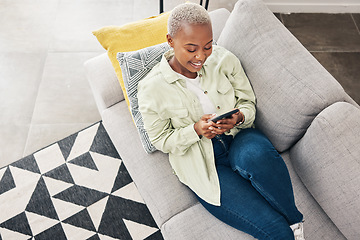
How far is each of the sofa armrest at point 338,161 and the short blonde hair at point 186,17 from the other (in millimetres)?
570

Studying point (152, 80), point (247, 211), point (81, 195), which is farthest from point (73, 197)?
point (247, 211)

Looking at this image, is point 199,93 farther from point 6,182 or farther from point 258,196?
point 6,182

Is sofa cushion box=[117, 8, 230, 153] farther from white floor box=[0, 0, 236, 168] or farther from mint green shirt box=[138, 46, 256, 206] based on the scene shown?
white floor box=[0, 0, 236, 168]

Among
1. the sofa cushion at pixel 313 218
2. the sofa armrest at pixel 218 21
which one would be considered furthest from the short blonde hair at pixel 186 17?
the sofa cushion at pixel 313 218

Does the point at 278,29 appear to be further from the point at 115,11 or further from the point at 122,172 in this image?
the point at 115,11

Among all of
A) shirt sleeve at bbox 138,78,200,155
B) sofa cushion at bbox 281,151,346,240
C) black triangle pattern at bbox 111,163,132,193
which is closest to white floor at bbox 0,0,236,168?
black triangle pattern at bbox 111,163,132,193

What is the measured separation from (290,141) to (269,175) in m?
0.24

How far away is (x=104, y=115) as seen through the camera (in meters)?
1.53

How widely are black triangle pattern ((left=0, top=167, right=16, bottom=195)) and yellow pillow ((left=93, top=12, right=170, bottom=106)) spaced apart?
86cm

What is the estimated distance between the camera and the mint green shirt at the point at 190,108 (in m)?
1.23

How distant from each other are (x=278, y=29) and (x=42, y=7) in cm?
200

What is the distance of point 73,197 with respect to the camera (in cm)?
167

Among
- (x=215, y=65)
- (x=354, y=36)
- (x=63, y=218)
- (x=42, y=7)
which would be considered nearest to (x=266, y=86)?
(x=215, y=65)

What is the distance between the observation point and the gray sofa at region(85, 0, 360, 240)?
1129mm
